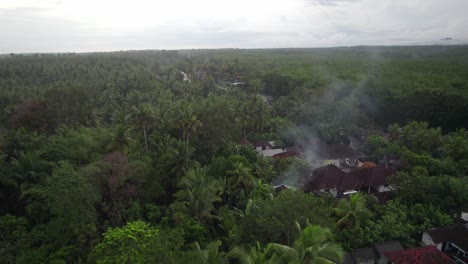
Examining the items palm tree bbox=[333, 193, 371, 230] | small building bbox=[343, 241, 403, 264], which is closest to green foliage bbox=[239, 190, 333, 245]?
small building bbox=[343, 241, 403, 264]

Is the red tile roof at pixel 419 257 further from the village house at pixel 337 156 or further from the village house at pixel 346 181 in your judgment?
the village house at pixel 337 156

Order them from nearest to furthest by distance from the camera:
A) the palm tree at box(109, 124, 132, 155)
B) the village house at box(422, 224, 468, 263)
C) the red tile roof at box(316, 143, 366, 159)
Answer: the village house at box(422, 224, 468, 263) → the palm tree at box(109, 124, 132, 155) → the red tile roof at box(316, 143, 366, 159)

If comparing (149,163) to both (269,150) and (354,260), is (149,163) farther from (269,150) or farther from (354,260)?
(269,150)

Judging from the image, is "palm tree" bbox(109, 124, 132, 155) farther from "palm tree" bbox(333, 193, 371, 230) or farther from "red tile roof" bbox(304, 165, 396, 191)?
"palm tree" bbox(333, 193, 371, 230)

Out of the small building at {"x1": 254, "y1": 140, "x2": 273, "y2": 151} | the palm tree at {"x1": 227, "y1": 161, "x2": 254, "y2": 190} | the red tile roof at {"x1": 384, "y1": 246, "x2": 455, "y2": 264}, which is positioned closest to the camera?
the red tile roof at {"x1": 384, "y1": 246, "x2": 455, "y2": 264}

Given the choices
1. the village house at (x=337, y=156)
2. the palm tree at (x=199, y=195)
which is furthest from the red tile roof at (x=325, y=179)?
the palm tree at (x=199, y=195)

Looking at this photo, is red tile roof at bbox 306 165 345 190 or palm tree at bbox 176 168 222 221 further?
red tile roof at bbox 306 165 345 190
